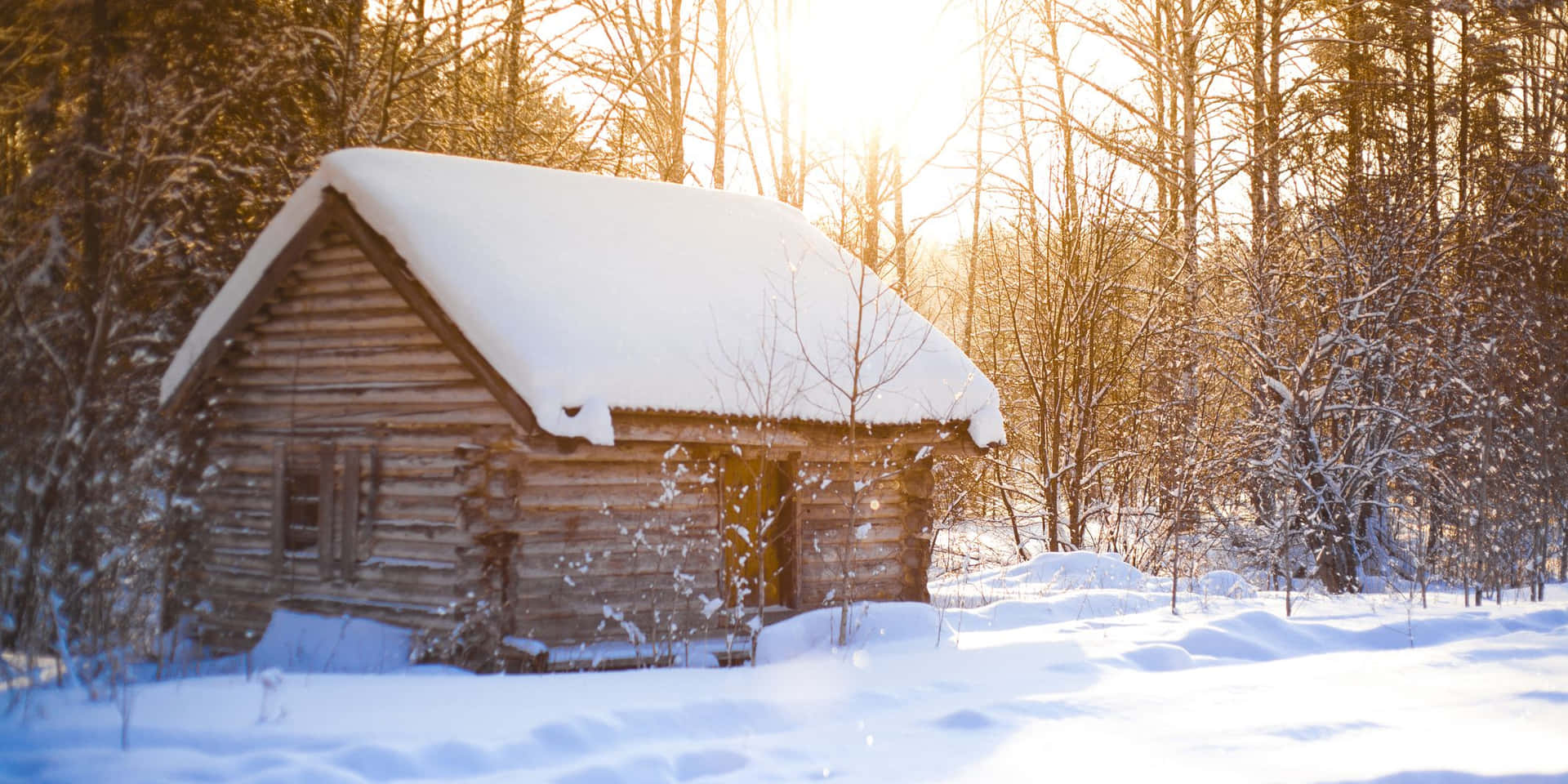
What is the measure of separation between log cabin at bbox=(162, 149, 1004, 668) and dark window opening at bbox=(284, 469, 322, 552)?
2 centimetres

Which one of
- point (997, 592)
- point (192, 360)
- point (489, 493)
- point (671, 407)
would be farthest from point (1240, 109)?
point (192, 360)

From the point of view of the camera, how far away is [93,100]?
36.7ft

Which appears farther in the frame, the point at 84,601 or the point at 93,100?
the point at 93,100

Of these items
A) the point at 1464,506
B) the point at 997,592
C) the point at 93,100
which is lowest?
the point at 997,592

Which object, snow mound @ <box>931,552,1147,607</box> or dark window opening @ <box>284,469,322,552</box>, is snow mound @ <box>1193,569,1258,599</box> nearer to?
snow mound @ <box>931,552,1147,607</box>

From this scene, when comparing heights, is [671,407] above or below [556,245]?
below

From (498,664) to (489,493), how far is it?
1439 mm

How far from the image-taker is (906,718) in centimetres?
633

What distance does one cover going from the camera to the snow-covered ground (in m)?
5.07

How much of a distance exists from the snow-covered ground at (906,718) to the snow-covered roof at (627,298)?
2.34 meters

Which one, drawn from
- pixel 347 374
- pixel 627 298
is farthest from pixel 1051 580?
pixel 347 374

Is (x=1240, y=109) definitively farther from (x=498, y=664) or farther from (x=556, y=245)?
(x=498, y=664)

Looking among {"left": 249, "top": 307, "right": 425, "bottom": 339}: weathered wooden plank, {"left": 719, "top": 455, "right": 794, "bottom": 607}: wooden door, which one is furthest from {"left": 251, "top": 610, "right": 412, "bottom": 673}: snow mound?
{"left": 719, "top": 455, "right": 794, "bottom": 607}: wooden door

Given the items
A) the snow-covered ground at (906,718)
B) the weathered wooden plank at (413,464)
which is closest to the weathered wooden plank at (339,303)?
the weathered wooden plank at (413,464)
